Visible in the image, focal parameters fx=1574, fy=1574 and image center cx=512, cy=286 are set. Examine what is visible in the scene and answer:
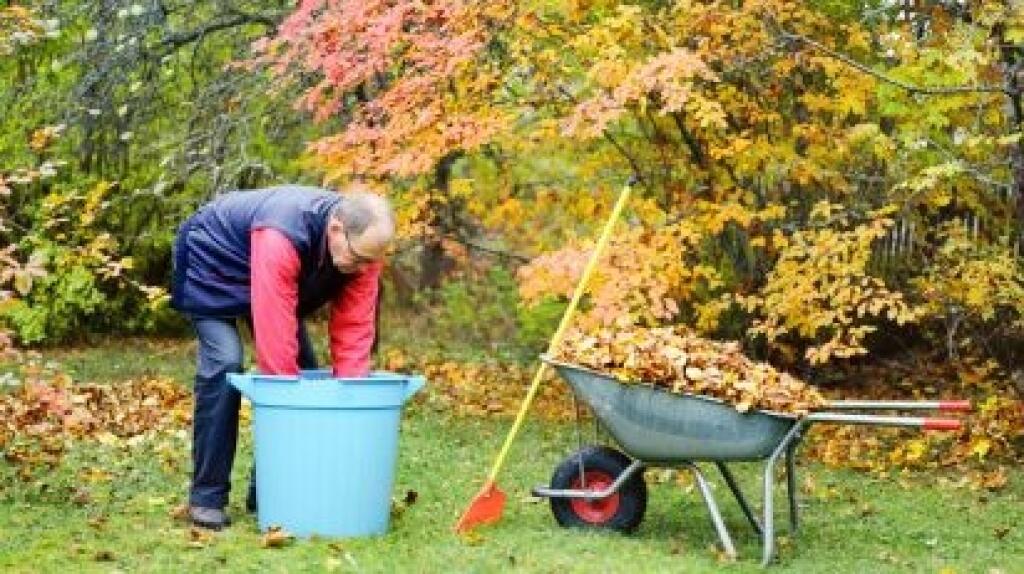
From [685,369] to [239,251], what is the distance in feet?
5.07

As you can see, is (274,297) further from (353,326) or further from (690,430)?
(690,430)

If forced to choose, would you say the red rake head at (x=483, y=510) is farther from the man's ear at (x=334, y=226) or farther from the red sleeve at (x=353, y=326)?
the man's ear at (x=334, y=226)

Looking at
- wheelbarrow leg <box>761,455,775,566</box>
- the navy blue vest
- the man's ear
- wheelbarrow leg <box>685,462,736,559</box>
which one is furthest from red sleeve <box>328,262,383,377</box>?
wheelbarrow leg <box>761,455,775,566</box>

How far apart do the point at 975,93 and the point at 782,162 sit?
122 centimetres

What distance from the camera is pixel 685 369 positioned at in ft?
17.0

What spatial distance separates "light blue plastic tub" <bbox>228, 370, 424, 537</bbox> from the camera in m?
5.05

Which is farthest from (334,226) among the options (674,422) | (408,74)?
(408,74)

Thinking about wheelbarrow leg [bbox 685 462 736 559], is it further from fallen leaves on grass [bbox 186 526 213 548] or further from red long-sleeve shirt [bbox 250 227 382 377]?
fallen leaves on grass [bbox 186 526 213 548]

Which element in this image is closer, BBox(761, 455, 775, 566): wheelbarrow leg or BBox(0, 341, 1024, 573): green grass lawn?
BBox(0, 341, 1024, 573): green grass lawn

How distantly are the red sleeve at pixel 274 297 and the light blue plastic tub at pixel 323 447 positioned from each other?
0.35 ft

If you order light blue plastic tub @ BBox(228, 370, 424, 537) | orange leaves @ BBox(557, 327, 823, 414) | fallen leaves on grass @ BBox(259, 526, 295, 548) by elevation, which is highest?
orange leaves @ BBox(557, 327, 823, 414)

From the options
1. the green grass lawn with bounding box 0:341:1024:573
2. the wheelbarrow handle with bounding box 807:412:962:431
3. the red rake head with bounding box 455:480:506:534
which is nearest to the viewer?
the wheelbarrow handle with bounding box 807:412:962:431

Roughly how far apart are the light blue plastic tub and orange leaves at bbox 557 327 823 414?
60 cm

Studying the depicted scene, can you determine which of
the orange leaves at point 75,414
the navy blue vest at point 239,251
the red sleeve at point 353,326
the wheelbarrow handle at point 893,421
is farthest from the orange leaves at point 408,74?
the wheelbarrow handle at point 893,421
